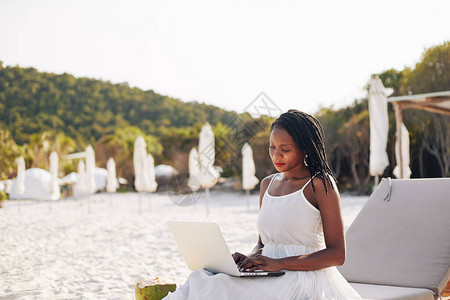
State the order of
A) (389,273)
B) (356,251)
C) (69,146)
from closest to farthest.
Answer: (389,273) < (356,251) < (69,146)

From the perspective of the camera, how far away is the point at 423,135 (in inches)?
766

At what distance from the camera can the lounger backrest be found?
2705mm

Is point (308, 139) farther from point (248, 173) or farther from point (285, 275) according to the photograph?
point (248, 173)

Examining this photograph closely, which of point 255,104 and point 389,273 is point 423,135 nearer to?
point 255,104

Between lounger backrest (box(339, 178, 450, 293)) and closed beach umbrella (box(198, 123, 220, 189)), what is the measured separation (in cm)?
885

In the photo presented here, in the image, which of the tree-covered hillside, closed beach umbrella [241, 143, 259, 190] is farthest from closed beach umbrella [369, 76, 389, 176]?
the tree-covered hillside

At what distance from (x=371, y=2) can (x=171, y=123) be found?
26895 millimetres

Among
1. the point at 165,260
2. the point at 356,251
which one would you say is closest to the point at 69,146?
the point at 165,260

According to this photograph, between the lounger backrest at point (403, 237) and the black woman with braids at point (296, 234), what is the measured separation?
3.22ft

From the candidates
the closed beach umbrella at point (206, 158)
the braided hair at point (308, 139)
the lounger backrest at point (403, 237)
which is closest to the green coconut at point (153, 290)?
the braided hair at point (308, 139)

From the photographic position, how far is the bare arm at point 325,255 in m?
1.82

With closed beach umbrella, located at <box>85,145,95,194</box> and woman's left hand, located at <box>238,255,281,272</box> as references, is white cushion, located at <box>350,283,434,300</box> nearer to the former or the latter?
woman's left hand, located at <box>238,255,281,272</box>

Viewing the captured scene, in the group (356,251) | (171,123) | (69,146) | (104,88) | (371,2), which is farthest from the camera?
(171,123)

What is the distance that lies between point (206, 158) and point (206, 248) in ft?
33.3
